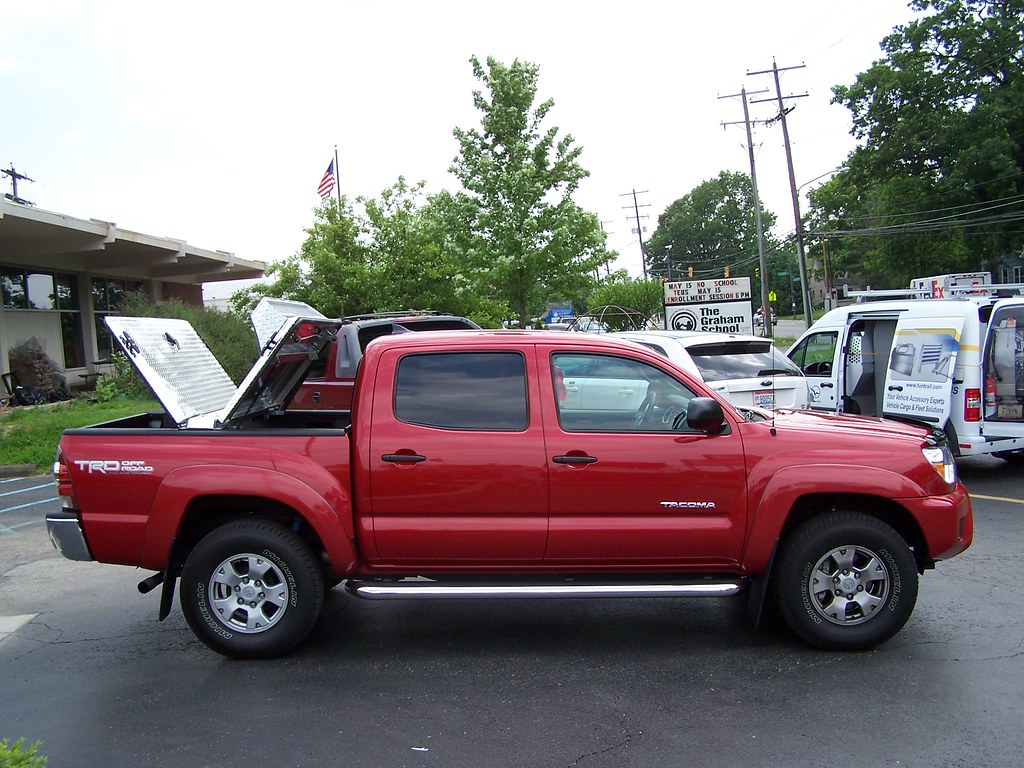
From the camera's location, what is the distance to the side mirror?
4.47 metres

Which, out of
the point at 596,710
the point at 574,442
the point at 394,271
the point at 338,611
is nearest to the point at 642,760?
the point at 596,710

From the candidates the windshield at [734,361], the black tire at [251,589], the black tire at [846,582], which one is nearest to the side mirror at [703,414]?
the black tire at [846,582]

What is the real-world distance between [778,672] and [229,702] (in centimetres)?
292

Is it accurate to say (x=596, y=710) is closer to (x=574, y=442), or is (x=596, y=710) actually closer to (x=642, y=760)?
(x=642, y=760)

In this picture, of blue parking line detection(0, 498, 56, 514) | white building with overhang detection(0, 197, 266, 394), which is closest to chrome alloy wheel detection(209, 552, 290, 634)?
blue parking line detection(0, 498, 56, 514)

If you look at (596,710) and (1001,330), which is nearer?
(596,710)

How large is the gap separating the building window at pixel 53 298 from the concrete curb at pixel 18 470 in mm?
9516

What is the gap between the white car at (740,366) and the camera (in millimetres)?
9461

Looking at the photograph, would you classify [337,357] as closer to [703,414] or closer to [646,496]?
[646,496]

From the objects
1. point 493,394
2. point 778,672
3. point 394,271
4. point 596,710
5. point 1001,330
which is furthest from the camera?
point 394,271

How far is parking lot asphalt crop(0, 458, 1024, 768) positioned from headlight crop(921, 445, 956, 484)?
0.98 meters

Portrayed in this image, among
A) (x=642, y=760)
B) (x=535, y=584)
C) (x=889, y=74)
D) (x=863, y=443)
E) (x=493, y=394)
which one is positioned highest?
(x=889, y=74)

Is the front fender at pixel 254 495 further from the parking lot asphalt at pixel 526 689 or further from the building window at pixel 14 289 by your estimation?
the building window at pixel 14 289

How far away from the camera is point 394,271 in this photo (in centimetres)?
2198
